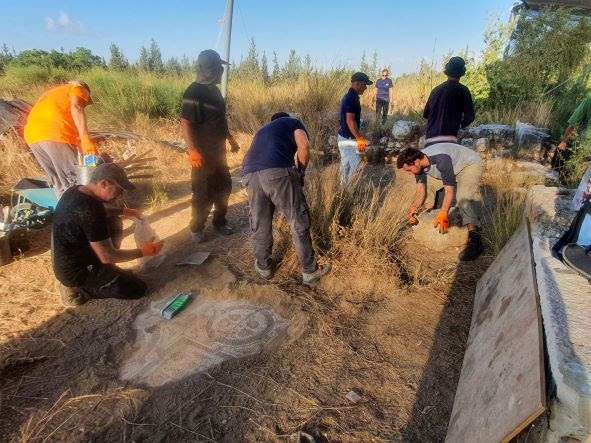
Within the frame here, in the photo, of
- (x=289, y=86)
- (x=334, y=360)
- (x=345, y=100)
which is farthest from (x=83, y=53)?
(x=334, y=360)

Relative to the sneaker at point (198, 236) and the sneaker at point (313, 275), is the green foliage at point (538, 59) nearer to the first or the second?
the sneaker at point (313, 275)

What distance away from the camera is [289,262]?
3.46m

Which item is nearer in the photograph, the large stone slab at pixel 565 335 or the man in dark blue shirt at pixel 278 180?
the large stone slab at pixel 565 335

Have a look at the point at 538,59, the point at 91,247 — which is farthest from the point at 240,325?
the point at 538,59

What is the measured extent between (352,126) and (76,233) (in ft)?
10.6

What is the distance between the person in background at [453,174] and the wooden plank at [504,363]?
953 millimetres

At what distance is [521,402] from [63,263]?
304 centimetres

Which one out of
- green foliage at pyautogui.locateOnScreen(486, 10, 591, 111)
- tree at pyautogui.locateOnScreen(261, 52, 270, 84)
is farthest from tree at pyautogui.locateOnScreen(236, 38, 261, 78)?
green foliage at pyautogui.locateOnScreen(486, 10, 591, 111)

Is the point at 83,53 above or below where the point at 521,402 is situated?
above

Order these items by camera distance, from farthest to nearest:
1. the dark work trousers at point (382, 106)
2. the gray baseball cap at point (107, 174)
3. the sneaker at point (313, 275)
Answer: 1. the dark work trousers at point (382, 106)
2. the sneaker at point (313, 275)
3. the gray baseball cap at point (107, 174)

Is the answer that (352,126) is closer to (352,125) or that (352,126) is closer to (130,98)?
(352,125)

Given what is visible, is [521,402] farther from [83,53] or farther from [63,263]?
[83,53]

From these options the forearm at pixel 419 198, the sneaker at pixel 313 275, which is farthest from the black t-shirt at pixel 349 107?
the sneaker at pixel 313 275

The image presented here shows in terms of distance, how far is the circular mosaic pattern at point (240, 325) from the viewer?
2654mm
